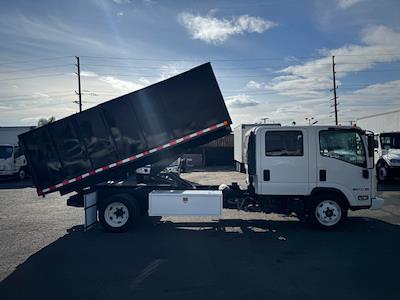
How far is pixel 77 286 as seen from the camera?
4.56 m

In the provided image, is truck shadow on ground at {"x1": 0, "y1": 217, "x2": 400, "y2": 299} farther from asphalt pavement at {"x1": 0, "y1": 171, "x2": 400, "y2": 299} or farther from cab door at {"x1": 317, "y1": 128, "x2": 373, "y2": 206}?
cab door at {"x1": 317, "y1": 128, "x2": 373, "y2": 206}

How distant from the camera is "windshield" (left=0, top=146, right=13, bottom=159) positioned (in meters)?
19.4

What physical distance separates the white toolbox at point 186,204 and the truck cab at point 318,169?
1.13m

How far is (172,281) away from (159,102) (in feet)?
13.8

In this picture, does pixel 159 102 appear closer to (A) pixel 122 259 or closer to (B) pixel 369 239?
(A) pixel 122 259

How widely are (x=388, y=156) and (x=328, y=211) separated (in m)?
10.4

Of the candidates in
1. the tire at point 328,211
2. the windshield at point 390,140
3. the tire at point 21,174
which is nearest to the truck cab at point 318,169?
the tire at point 328,211

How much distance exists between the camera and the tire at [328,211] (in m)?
7.30


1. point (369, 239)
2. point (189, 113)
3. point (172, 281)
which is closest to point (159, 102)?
point (189, 113)

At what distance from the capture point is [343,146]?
7.26 metres

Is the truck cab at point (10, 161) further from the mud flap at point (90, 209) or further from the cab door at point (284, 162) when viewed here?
the cab door at point (284, 162)

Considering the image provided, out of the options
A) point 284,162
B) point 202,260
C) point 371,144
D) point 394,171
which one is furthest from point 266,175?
point 394,171

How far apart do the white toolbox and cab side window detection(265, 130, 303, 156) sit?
5.53 ft

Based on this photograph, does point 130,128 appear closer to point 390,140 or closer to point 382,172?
point 382,172
